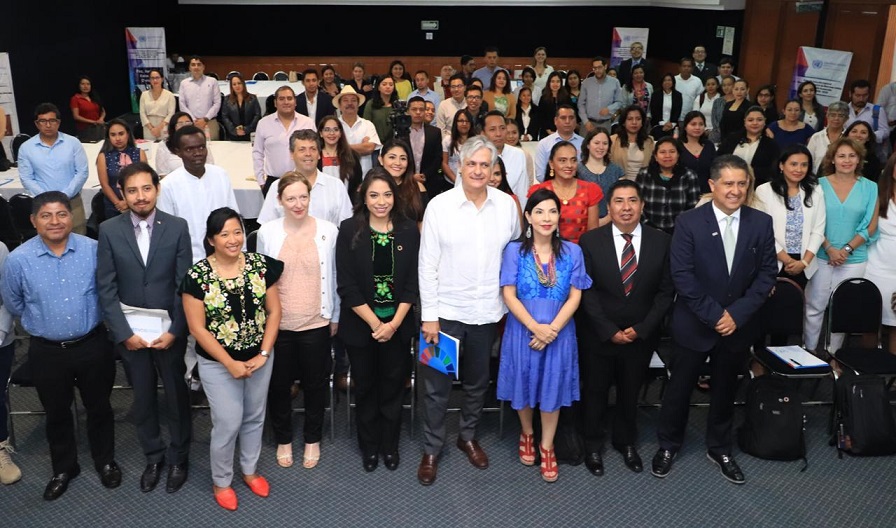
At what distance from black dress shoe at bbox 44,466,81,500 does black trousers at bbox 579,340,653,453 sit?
2694mm

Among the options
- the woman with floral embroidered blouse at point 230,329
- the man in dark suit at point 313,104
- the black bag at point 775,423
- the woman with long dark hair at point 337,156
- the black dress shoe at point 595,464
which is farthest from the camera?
the man in dark suit at point 313,104

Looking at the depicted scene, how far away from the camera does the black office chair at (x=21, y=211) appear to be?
6.00m

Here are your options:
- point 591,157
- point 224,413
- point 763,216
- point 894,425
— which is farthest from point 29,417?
point 894,425

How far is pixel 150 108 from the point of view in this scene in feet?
29.1

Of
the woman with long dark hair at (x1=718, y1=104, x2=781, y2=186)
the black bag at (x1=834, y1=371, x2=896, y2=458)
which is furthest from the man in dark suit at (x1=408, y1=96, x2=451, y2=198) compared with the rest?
the black bag at (x1=834, y1=371, x2=896, y2=458)

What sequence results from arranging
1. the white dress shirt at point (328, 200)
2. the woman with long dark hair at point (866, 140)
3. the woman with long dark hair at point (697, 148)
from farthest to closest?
the woman with long dark hair at point (866, 140) < the woman with long dark hair at point (697, 148) < the white dress shirt at point (328, 200)

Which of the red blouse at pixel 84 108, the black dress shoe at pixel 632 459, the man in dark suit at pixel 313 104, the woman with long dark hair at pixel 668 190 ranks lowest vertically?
the black dress shoe at pixel 632 459

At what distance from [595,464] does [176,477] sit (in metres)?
2.18

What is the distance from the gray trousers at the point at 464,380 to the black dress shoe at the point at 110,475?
158 cm

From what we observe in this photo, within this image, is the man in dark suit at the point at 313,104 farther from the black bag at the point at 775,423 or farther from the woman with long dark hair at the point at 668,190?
the black bag at the point at 775,423

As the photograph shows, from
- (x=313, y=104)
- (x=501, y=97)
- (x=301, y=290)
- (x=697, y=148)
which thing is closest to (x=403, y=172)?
(x=301, y=290)

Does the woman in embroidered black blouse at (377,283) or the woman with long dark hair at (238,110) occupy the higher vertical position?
the woman with long dark hair at (238,110)

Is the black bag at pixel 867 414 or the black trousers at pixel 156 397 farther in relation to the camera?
the black bag at pixel 867 414

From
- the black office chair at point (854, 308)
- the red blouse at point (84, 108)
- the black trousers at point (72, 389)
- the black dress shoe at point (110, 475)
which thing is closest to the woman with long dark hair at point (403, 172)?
the black trousers at point (72, 389)
